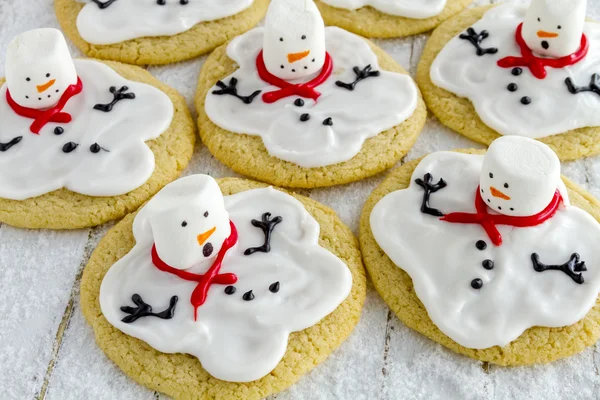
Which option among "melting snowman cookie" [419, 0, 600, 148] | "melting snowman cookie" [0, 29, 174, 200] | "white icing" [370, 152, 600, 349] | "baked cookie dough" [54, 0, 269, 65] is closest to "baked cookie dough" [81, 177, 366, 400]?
"white icing" [370, 152, 600, 349]

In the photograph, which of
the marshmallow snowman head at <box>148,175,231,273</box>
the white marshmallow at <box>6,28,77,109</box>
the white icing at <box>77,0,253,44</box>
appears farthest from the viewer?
the white icing at <box>77,0,253,44</box>

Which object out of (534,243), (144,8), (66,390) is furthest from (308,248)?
(144,8)

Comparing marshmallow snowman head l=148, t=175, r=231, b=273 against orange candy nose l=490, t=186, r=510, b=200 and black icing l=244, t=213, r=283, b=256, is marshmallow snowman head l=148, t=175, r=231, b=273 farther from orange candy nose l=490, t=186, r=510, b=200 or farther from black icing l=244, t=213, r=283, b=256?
orange candy nose l=490, t=186, r=510, b=200

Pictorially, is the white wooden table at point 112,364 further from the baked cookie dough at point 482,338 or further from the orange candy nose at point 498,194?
the orange candy nose at point 498,194

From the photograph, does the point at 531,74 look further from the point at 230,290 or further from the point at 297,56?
the point at 230,290

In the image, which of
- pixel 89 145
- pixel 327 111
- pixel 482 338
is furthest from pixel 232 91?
pixel 482 338

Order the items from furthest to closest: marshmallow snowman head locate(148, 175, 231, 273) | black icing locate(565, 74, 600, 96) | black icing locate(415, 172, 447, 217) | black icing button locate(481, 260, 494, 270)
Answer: black icing locate(565, 74, 600, 96) < black icing locate(415, 172, 447, 217) < black icing button locate(481, 260, 494, 270) < marshmallow snowman head locate(148, 175, 231, 273)
